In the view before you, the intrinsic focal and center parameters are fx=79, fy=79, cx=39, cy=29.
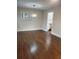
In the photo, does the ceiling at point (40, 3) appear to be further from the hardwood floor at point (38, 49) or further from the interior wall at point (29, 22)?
the hardwood floor at point (38, 49)

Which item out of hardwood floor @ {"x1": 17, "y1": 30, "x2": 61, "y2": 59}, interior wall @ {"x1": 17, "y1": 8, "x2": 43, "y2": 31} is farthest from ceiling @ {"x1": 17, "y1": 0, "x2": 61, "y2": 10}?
hardwood floor @ {"x1": 17, "y1": 30, "x2": 61, "y2": 59}

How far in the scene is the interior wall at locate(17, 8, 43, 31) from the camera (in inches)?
312

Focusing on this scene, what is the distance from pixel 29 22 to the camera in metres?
8.55

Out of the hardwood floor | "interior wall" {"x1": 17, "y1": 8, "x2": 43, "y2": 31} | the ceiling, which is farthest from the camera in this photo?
"interior wall" {"x1": 17, "y1": 8, "x2": 43, "y2": 31}

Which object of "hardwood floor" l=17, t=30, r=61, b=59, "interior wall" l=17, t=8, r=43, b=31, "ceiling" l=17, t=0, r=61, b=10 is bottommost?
"hardwood floor" l=17, t=30, r=61, b=59

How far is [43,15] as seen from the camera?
8.99 m

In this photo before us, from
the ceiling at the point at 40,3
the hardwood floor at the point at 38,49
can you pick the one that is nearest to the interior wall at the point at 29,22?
the ceiling at the point at 40,3

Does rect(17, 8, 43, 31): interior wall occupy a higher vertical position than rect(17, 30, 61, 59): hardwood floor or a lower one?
higher

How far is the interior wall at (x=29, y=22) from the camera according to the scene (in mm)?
7922

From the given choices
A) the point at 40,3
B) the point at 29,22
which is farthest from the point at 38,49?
the point at 29,22

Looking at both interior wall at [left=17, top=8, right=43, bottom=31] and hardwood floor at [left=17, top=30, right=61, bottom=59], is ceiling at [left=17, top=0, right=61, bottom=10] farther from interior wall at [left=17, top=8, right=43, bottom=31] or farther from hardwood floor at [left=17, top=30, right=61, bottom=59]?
hardwood floor at [left=17, top=30, right=61, bottom=59]
